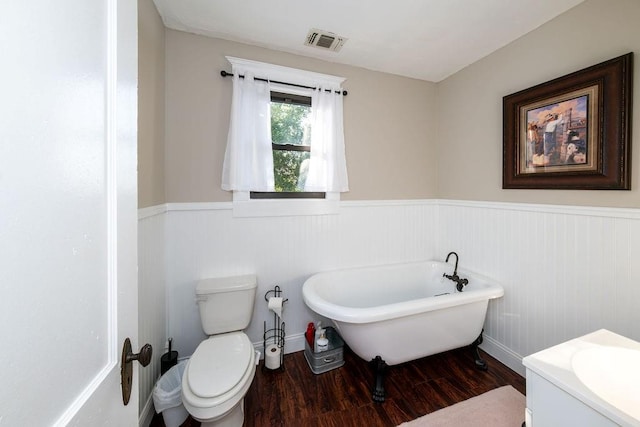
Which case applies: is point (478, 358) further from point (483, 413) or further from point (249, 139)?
point (249, 139)

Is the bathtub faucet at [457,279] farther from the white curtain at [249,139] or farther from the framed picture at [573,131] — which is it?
the white curtain at [249,139]

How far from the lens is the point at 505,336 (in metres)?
2.11

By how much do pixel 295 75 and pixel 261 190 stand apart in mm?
1013

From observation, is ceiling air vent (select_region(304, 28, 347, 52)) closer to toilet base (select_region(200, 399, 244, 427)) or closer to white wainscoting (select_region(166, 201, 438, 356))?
white wainscoting (select_region(166, 201, 438, 356))

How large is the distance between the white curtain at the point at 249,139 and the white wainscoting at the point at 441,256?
0.27 meters

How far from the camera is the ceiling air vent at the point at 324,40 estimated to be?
1.94 meters

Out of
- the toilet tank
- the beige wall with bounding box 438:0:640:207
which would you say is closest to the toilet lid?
the toilet tank

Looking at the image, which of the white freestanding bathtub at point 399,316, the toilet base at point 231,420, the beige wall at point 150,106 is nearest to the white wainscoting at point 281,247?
the white freestanding bathtub at point 399,316

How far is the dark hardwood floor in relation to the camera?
5.20ft

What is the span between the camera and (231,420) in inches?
56.2

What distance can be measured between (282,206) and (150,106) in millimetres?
1119

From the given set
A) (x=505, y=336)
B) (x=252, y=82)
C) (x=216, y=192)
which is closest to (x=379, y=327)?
(x=505, y=336)

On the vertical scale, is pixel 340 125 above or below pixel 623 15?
below

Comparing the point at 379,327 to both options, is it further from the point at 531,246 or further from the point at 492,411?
the point at 531,246
